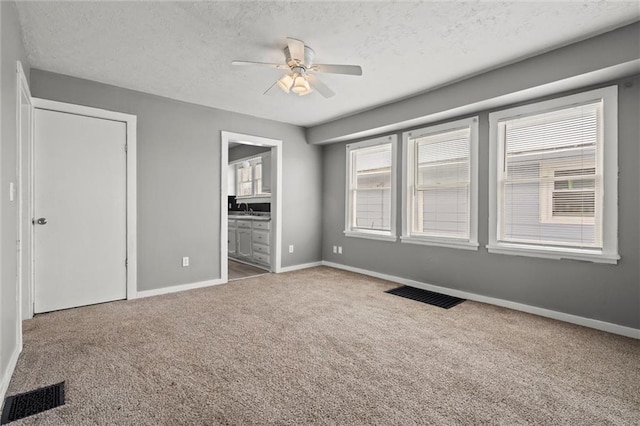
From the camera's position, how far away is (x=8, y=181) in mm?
2004

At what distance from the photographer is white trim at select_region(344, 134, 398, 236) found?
474 centimetres

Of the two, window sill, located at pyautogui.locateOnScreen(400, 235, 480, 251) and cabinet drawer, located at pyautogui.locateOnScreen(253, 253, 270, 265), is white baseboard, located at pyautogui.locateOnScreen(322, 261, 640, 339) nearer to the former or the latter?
window sill, located at pyautogui.locateOnScreen(400, 235, 480, 251)

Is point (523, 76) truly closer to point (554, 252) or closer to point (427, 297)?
point (554, 252)

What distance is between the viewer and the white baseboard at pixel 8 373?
183cm

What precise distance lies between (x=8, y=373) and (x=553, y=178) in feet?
15.4

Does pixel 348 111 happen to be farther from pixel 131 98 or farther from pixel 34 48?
pixel 34 48

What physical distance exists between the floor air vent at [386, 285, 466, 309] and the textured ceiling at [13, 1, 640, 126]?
252 centimetres

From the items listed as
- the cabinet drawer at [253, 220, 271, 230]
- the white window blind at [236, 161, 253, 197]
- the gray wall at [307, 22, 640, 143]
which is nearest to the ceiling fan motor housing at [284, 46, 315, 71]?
the gray wall at [307, 22, 640, 143]

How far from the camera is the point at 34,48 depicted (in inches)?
111

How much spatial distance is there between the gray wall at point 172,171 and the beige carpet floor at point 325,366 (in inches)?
30.5

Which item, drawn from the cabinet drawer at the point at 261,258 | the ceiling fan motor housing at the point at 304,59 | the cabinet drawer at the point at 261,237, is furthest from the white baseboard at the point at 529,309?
the ceiling fan motor housing at the point at 304,59

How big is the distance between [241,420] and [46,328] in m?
2.39

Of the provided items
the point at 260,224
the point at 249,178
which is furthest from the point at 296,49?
the point at 249,178

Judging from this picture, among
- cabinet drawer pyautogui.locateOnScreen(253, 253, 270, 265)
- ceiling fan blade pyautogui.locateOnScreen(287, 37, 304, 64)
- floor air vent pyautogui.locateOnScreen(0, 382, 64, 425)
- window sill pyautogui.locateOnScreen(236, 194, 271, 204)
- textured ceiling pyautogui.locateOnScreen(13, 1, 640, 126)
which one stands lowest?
floor air vent pyautogui.locateOnScreen(0, 382, 64, 425)
